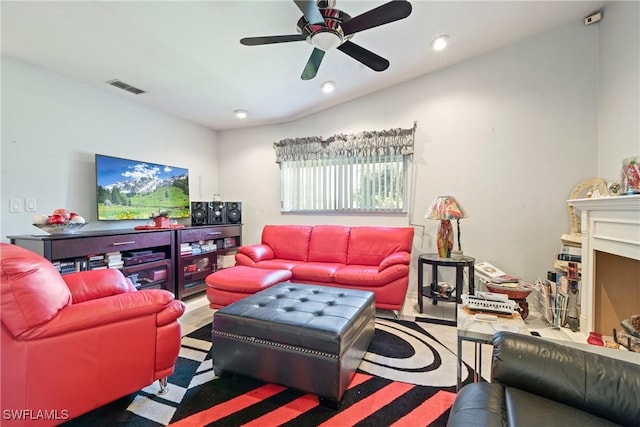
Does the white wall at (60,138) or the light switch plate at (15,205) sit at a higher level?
the white wall at (60,138)

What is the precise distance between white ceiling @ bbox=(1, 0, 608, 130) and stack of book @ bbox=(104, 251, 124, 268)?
1.70m

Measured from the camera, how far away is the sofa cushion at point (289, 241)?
11.9 feet

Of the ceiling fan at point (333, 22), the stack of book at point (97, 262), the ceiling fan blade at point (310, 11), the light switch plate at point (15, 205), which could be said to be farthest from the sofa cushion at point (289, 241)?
the ceiling fan blade at point (310, 11)

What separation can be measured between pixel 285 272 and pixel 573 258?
2.70 metres

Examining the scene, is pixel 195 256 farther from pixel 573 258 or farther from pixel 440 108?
pixel 573 258

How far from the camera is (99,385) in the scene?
4.43ft

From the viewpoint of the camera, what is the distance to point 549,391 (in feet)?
3.42

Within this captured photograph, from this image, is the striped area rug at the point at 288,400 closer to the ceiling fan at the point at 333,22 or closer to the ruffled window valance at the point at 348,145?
the ceiling fan at the point at 333,22

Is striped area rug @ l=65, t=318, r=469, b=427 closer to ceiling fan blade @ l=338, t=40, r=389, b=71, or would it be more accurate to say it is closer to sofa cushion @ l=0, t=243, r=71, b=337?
sofa cushion @ l=0, t=243, r=71, b=337

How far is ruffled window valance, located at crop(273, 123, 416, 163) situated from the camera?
139 inches

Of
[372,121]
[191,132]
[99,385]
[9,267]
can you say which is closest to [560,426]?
[99,385]

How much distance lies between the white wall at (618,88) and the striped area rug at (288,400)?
2343mm

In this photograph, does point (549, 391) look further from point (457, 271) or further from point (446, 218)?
point (446, 218)

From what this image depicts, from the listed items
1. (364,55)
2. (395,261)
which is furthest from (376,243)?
(364,55)
